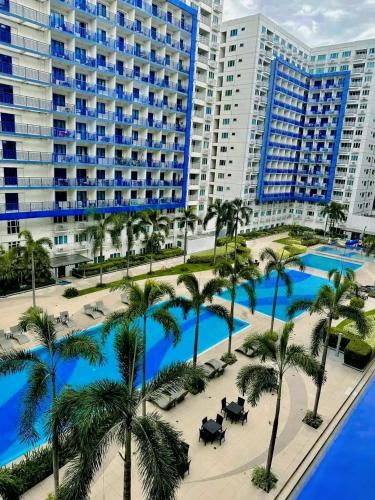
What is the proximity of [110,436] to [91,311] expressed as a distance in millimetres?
21423

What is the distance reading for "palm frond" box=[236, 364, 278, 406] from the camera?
48.5 feet

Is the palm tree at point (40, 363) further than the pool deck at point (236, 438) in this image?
No

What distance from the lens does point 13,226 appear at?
35.9 meters

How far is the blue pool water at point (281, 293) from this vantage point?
36.3 meters

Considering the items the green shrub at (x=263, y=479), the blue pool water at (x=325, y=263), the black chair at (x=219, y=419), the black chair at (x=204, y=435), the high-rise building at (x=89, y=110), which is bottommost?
the blue pool water at (x=325, y=263)

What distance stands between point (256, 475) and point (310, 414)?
5894mm

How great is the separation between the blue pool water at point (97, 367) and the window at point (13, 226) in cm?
1487

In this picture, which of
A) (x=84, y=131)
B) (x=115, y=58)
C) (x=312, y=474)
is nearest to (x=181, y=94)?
(x=115, y=58)

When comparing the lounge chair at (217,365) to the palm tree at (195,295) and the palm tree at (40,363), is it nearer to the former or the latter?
the palm tree at (195,295)

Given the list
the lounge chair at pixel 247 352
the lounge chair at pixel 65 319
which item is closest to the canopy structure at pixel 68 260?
the lounge chair at pixel 65 319

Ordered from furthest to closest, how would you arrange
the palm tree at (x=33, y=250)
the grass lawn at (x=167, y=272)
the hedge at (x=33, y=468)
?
the grass lawn at (x=167, y=272) → the palm tree at (x=33, y=250) → the hedge at (x=33, y=468)

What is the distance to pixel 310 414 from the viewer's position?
20.0 m

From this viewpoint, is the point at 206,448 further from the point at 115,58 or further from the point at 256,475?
the point at 115,58

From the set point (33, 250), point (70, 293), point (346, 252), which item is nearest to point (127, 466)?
point (33, 250)
